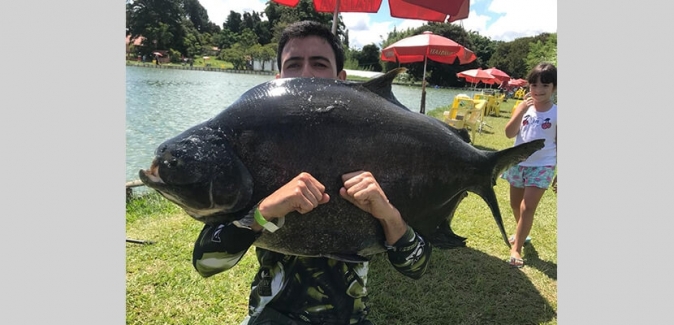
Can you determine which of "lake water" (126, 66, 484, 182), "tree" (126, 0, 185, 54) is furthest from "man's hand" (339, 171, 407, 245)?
"tree" (126, 0, 185, 54)

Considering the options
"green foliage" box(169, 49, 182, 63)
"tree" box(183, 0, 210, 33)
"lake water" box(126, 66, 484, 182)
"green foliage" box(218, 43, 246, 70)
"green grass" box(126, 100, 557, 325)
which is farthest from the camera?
Result: "green foliage" box(218, 43, 246, 70)

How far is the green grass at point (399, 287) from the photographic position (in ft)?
10.9

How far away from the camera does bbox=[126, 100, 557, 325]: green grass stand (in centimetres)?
333

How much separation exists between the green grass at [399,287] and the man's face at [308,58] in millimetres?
2243

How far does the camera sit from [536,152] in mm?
4398

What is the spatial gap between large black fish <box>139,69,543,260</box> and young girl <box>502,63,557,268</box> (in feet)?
9.99

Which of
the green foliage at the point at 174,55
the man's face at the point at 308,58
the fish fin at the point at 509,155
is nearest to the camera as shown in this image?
the fish fin at the point at 509,155

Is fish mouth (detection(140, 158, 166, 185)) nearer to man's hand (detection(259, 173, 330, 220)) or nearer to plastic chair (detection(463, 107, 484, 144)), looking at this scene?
man's hand (detection(259, 173, 330, 220))

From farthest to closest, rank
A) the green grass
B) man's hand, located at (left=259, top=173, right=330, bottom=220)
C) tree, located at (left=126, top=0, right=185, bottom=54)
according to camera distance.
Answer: tree, located at (left=126, top=0, right=185, bottom=54) → the green grass → man's hand, located at (left=259, top=173, right=330, bottom=220)

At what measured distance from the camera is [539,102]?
4.44 meters

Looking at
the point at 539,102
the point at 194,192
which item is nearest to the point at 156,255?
the point at 194,192

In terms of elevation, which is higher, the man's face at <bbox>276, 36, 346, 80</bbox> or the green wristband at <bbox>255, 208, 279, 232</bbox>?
the man's face at <bbox>276, 36, 346, 80</bbox>

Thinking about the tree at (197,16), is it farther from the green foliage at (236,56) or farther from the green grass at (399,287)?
the green grass at (399,287)

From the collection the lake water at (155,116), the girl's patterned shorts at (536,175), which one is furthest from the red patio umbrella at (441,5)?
the lake water at (155,116)
